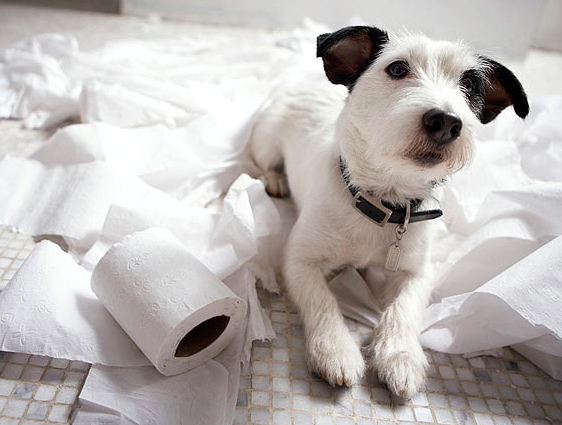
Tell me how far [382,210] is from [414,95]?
35 centimetres

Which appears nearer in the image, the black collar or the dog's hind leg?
the black collar

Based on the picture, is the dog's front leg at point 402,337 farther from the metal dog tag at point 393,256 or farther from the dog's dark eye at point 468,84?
the dog's dark eye at point 468,84

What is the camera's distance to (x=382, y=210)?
145 cm

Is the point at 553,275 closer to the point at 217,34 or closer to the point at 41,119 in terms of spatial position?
the point at 41,119

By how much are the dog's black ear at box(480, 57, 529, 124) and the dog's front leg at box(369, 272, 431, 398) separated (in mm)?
540

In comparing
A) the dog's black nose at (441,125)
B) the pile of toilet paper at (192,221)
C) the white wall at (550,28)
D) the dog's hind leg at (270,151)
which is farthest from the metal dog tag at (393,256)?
the white wall at (550,28)

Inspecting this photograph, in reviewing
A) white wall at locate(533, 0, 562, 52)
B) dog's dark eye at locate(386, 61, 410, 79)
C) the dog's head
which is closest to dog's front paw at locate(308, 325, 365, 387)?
the dog's head

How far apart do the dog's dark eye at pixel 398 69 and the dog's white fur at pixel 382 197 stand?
1cm

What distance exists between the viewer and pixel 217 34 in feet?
12.2

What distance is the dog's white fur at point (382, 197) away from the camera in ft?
4.12

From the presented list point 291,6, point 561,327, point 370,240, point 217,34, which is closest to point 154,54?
point 217,34

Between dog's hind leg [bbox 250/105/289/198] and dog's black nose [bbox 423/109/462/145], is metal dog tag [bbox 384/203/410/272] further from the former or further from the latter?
dog's hind leg [bbox 250/105/289/198]

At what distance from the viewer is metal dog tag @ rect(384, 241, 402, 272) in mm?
1503

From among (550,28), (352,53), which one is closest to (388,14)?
(550,28)
